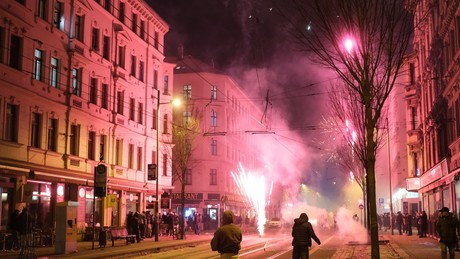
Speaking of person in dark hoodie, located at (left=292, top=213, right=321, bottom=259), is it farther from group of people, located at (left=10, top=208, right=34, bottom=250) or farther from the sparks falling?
the sparks falling

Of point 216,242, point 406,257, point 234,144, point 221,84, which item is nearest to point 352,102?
point 406,257

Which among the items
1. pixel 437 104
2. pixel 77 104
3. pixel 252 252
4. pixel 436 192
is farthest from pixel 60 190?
pixel 436 192

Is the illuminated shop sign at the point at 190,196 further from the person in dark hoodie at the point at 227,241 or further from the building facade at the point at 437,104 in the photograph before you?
the person in dark hoodie at the point at 227,241

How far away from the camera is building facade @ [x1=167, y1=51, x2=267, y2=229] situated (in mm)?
68125

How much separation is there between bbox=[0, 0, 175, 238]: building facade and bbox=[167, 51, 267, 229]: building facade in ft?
66.4

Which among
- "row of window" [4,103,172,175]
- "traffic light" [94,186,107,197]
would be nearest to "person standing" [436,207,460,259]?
"traffic light" [94,186,107,197]

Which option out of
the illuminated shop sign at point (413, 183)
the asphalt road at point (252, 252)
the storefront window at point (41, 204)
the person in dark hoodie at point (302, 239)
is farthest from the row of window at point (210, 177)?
the person in dark hoodie at point (302, 239)

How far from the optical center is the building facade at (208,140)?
68.1 meters

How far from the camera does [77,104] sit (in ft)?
110

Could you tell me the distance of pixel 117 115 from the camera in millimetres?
39562

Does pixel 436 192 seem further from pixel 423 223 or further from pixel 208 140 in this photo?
pixel 208 140

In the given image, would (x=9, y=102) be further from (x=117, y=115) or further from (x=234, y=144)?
(x=234, y=144)

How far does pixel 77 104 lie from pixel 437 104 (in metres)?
21.7

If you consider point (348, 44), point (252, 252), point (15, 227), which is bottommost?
point (252, 252)
